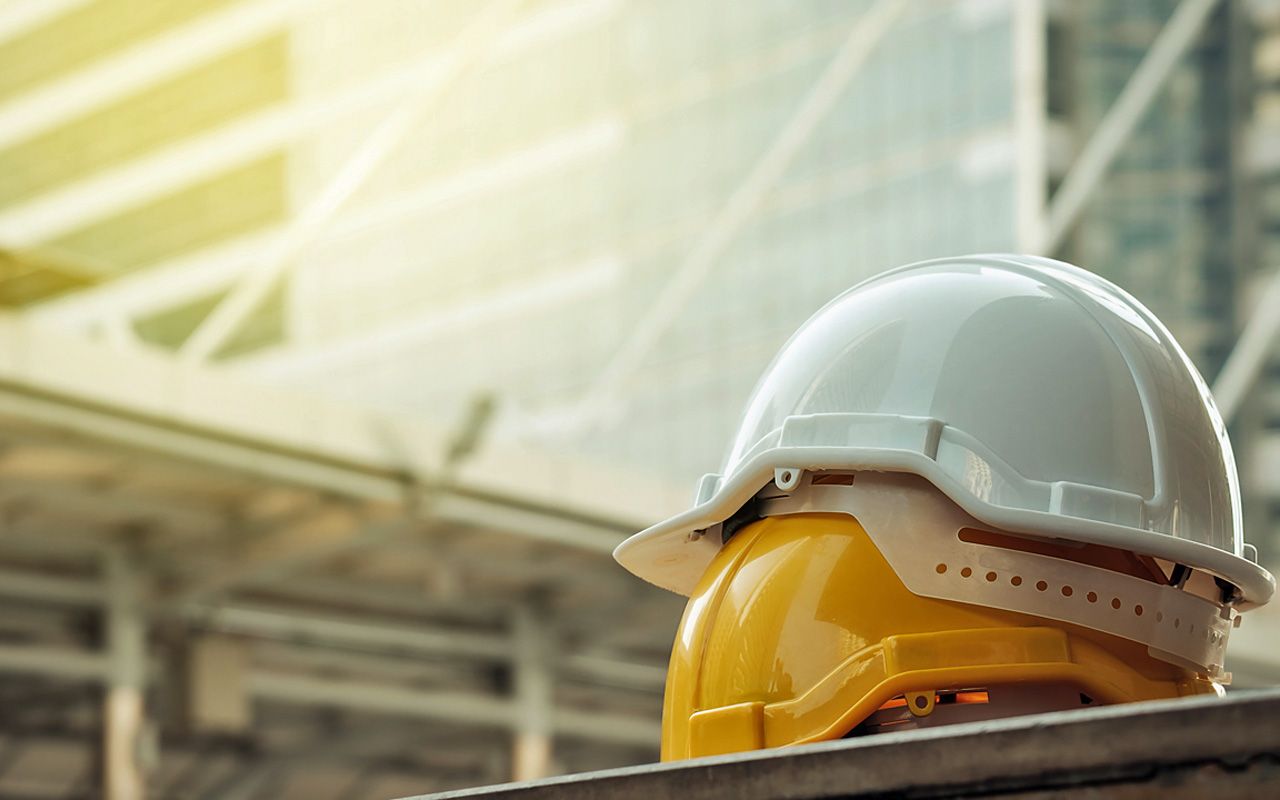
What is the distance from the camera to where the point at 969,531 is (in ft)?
6.46

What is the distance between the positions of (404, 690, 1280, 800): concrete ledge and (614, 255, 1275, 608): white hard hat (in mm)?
559

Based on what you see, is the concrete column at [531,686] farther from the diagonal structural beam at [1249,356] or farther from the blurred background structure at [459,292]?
the diagonal structural beam at [1249,356]

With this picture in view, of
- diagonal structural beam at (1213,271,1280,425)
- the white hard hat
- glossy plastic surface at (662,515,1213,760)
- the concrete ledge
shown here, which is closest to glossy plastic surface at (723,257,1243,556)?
the white hard hat

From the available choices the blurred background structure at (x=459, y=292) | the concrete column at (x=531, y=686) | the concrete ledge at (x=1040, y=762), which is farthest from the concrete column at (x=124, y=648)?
the concrete ledge at (x=1040, y=762)

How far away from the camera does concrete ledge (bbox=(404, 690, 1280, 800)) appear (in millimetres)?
1235

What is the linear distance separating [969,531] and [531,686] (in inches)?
740

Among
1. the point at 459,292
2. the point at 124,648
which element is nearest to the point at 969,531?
the point at 124,648

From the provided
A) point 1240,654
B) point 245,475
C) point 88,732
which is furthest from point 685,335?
point 245,475

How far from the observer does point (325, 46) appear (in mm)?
47375

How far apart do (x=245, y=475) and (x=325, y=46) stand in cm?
3377

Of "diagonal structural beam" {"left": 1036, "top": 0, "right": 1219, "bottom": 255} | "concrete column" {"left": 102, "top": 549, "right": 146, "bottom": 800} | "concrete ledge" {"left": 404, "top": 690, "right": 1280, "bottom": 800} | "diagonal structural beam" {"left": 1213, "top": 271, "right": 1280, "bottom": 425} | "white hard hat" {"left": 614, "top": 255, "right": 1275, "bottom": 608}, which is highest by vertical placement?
"diagonal structural beam" {"left": 1036, "top": 0, "right": 1219, "bottom": 255}

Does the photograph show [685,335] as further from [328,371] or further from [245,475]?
[245,475]

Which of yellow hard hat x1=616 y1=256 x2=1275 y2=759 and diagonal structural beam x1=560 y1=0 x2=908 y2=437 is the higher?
diagonal structural beam x1=560 y1=0 x2=908 y2=437

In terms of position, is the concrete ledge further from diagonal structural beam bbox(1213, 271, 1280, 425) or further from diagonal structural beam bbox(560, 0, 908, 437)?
diagonal structural beam bbox(560, 0, 908, 437)
